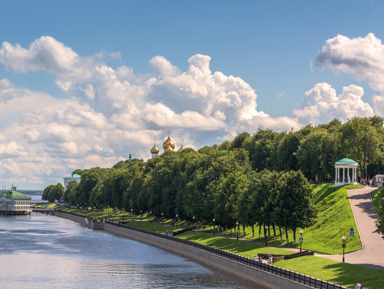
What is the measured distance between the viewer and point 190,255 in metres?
98.4

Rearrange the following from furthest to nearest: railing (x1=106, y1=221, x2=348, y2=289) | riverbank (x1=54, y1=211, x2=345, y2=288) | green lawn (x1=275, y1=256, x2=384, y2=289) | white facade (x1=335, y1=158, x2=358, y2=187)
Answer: white facade (x1=335, y1=158, x2=358, y2=187)
riverbank (x1=54, y1=211, x2=345, y2=288)
green lawn (x1=275, y1=256, x2=384, y2=289)
railing (x1=106, y1=221, x2=348, y2=289)

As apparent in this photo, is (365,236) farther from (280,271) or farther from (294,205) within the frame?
(280,271)

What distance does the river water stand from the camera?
72625 mm

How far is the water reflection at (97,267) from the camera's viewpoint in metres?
72.7

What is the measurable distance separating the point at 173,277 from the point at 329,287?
91.3 ft

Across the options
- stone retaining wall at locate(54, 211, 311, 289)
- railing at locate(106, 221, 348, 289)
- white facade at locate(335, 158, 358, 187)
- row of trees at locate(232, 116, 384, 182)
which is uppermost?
row of trees at locate(232, 116, 384, 182)

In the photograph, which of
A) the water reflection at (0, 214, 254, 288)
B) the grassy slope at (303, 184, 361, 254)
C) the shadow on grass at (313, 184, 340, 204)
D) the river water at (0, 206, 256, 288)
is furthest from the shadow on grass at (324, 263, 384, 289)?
the shadow on grass at (313, 184, 340, 204)

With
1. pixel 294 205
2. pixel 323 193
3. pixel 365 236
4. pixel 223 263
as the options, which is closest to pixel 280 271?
pixel 223 263

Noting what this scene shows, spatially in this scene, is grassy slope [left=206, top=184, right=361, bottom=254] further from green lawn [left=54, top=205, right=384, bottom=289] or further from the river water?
the river water

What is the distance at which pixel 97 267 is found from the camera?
86500 mm

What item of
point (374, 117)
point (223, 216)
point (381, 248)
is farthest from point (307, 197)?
point (374, 117)

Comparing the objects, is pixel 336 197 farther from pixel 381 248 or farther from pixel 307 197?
pixel 381 248

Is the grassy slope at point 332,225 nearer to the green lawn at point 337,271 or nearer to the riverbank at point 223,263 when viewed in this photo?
the green lawn at point 337,271

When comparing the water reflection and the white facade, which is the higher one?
the white facade
